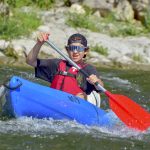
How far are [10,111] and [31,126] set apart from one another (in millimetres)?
376

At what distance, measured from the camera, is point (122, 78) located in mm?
10828

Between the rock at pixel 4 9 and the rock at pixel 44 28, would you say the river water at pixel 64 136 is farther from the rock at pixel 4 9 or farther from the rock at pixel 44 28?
the rock at pixel 4 9

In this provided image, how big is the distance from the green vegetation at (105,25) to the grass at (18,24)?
98 cm

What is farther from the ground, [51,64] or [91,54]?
[51,64]

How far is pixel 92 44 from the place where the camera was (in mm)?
12898

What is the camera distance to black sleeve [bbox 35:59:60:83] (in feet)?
21.2

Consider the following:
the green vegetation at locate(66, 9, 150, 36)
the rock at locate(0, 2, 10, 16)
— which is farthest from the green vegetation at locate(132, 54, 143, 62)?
the rock at locate(0, 2, 10, 16)

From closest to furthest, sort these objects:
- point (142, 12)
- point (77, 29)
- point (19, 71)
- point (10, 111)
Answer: point (10, 111) → point (19, 71) → point (77, 29) → point (142, 12)

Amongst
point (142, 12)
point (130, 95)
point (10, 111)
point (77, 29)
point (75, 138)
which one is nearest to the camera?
point (75, 138)

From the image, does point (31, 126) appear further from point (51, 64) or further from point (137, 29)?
point (137, 29)

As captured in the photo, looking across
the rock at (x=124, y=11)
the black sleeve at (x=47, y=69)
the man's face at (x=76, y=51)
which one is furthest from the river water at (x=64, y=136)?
the rock at (x=124, y=11)

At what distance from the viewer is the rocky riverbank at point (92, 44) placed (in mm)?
12117

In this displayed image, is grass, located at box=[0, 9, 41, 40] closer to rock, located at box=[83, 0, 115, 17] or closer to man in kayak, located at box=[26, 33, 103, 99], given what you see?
rock, located at box=[83, 0, 115, 17]

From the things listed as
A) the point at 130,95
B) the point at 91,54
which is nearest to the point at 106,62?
the point at 91,54
